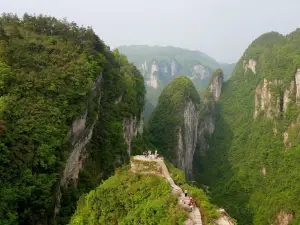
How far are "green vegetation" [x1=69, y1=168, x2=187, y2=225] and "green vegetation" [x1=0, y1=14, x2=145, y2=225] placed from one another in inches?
104

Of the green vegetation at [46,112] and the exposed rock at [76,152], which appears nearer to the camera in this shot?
the green vegetation at [46,112]

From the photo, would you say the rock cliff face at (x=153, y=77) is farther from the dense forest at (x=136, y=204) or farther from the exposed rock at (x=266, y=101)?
the dense forest at (x=136, y=204)

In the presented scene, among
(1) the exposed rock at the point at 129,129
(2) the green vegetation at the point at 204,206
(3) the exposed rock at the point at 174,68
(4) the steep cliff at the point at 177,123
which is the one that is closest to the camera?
(2) the green vegetation at the point at 204,206

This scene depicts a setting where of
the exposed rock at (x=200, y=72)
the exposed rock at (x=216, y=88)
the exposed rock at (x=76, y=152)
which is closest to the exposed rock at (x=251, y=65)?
the exposed rock at (x=216, y=88)

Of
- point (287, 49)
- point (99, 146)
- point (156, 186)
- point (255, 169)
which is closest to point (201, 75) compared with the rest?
point (287, 49)

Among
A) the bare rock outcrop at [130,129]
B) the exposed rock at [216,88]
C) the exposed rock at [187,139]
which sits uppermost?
the exposed rock at [216,88]

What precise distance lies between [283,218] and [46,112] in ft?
104

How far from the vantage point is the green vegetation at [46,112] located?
50.9ft

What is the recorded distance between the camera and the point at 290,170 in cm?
4434

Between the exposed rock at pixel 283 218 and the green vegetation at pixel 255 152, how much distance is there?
0.43m

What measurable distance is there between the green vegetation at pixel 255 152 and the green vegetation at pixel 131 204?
28.4 meters

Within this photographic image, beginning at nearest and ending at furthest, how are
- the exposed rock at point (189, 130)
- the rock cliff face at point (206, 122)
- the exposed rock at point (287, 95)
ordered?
the exposed rock at point (287, 95) → the exposed rock at point (189, 130) → the rock cliff face at point (206, 122)

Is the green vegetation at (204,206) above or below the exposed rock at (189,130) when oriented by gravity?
above

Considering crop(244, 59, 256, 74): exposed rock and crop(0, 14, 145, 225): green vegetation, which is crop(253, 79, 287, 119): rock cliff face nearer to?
crop(244, 59, 256, 74): exposed rock
